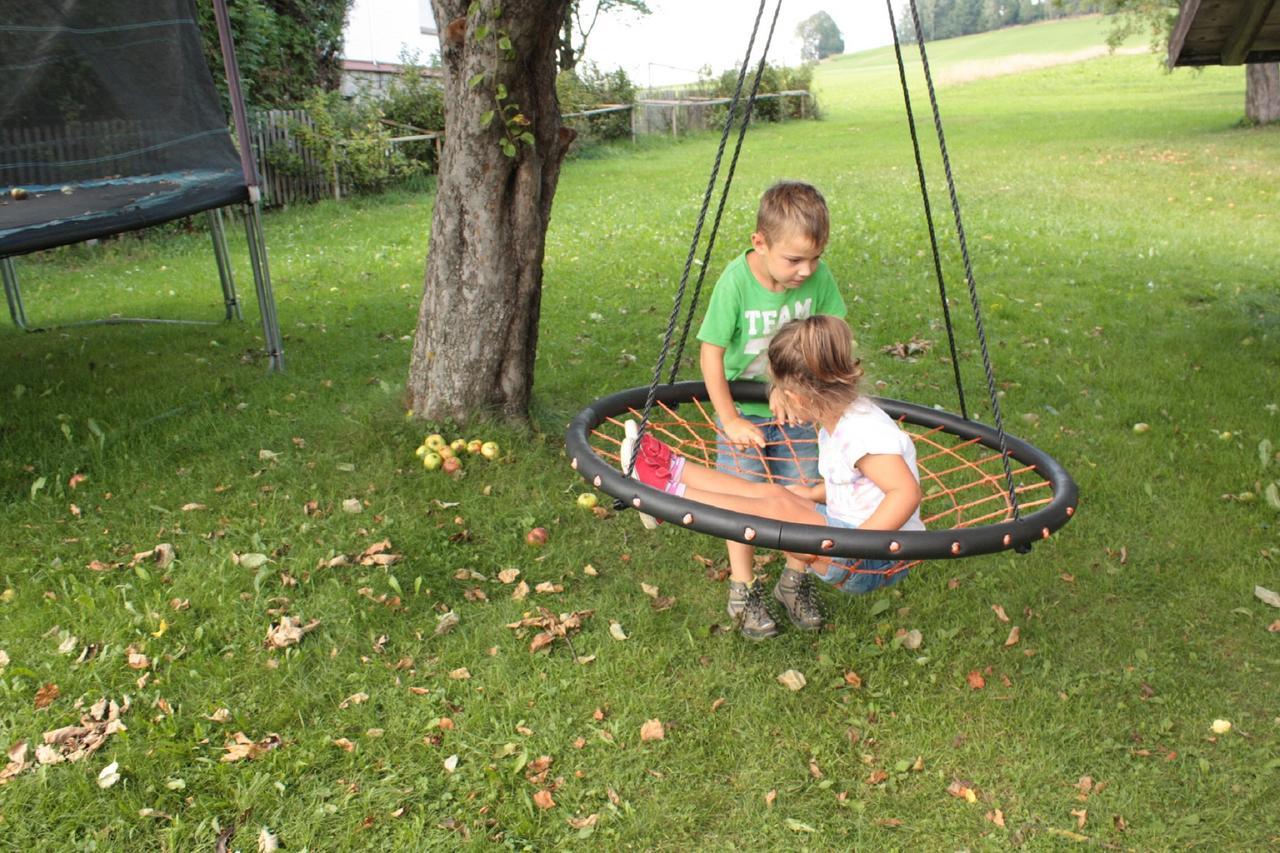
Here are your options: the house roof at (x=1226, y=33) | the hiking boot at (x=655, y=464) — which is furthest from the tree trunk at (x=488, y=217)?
the house roof at (x=1226, y=33)

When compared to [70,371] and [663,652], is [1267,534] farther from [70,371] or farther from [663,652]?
[70,371]

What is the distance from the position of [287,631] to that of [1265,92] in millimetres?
19823

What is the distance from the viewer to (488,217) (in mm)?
4172

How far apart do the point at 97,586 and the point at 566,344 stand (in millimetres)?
3209

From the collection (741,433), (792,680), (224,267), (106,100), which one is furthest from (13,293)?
(792,680)

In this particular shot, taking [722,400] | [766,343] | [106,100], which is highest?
[106,100]

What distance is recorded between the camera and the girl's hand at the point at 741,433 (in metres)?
3.02

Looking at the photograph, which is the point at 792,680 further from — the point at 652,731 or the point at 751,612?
the point at 652,731

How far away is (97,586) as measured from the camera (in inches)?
134

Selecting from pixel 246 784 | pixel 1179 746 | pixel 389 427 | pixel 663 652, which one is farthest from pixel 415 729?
pixel 1179 746

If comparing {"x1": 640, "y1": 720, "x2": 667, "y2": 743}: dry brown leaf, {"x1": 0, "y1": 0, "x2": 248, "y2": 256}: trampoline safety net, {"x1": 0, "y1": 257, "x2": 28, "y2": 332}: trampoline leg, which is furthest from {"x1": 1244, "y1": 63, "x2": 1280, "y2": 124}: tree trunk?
{"x1": 640, "y1": 720, "x2": 667, "y2": 743}: dry brown leaf

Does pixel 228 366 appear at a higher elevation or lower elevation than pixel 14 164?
lower

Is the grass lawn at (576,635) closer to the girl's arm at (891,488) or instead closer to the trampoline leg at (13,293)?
the trampoline leg at (13,293)

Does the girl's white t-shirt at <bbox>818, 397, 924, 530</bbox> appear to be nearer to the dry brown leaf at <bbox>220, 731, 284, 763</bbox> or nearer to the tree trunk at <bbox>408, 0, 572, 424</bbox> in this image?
the dry brown leaf at <bbox>220, 731, 284, 763</bbox>
